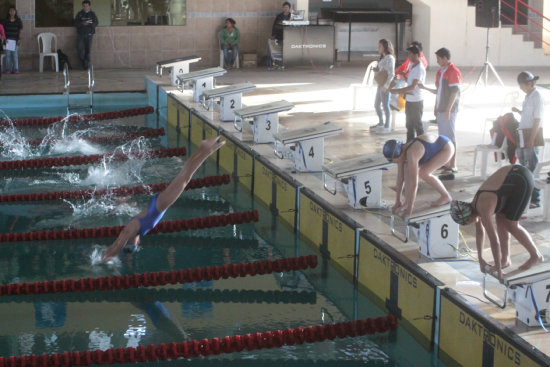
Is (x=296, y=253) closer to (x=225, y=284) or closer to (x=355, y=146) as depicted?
(x=225, y=284)

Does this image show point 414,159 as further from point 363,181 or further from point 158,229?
point 158,229

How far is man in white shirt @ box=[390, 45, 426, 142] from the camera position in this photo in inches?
348

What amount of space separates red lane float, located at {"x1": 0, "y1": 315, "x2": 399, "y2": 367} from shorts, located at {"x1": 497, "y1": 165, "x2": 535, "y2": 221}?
112 centimetres

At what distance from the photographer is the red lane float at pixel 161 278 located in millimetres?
6332

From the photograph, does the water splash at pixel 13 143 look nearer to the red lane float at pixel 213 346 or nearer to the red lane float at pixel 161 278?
the red lane float at pixel 161 278

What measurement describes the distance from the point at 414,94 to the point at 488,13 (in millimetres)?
4855

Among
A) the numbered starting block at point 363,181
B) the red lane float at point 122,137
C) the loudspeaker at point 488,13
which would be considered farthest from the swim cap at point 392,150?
the loudspeaker at point 488,13

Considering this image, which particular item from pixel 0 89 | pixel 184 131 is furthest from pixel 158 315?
pixel 0 89

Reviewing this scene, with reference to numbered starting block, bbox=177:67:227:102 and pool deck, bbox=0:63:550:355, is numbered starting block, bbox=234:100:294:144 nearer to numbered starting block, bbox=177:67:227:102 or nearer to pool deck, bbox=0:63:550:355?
pool deck, bbox=0:63:550:355

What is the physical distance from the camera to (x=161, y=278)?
21.3 ft

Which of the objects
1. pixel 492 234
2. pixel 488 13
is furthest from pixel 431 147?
pixel 488 13

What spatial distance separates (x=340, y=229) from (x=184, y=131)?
6165mm

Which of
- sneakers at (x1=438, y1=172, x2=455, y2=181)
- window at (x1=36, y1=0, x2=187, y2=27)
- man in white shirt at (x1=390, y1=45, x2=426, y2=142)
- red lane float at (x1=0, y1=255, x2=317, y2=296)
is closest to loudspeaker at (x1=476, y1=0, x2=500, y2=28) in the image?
man in white shirt at (x1=390, y1=45, x2=426, y2=142)

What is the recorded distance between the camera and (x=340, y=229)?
663 centimetres
